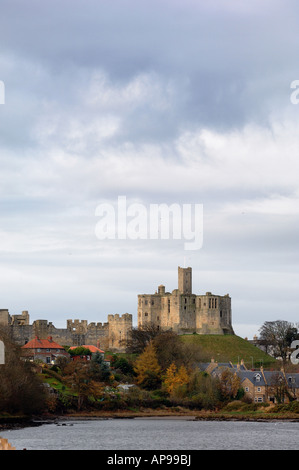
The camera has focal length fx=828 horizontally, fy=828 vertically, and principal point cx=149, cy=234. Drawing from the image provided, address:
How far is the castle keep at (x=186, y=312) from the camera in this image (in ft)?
380

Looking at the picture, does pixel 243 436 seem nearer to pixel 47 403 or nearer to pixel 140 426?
pixel 140 426

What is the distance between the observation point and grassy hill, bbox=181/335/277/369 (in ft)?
338

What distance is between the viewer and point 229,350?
108812 mm

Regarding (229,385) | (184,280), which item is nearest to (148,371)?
(229,385)

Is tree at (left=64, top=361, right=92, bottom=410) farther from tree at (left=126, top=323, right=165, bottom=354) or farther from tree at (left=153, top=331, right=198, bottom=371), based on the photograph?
tree at (left=126, top=323, right=165, bottom=354)

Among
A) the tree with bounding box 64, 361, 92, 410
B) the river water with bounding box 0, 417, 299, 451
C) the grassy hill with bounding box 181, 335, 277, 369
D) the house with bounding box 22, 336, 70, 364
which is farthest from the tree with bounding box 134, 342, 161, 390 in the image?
the river water with bounding box 0, 417, 299, 451

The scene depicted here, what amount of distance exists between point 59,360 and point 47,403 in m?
16.8

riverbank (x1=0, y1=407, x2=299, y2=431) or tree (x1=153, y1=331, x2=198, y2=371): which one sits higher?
tree (x1=153, y1=331, x2=198, y2=371)

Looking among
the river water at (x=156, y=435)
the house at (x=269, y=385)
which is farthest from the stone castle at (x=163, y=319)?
the river water at (x=156, y=435)

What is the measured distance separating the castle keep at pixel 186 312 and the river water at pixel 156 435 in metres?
46.4

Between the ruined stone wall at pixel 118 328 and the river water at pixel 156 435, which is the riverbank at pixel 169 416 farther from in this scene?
the ruined stone wall at pixel 118 328

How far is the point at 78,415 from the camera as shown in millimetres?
72438

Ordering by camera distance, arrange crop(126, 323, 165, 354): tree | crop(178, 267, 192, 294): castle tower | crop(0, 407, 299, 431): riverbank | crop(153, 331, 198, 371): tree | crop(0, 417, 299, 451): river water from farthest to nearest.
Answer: crop(178, 267, 192, 294): castle tower, crop(126, 323, 165, 354): tree, crop(153, 331, 198, 371): tree, crop(0, 407, 299, 431): riverbank, crop(0, 417, 299, 451): river water

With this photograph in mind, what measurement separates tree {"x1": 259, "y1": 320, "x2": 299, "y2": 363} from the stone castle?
5.73m
